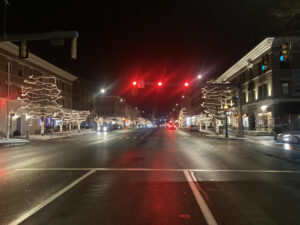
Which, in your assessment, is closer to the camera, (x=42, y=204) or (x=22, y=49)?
(x=42, y=204)

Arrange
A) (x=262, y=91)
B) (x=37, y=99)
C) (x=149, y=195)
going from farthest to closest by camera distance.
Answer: (x=262, y=91)
(x=37, y=99)
(x=149, y=195)

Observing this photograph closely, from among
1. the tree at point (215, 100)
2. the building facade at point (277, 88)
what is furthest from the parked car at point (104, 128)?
the building facade at point (277, 88)

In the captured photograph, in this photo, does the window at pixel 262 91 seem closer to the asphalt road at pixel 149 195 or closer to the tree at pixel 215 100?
the tree at pixel 215 100

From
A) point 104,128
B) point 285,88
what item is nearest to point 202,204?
point 285,88

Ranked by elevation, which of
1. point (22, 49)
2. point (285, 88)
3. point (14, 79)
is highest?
point (14, 79)

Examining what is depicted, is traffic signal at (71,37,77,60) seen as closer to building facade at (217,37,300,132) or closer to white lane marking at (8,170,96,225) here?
white lane marking at (8,170,96,225)

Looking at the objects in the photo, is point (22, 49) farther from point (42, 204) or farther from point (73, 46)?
point (42, 204)

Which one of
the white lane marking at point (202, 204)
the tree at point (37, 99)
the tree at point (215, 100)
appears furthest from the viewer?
the tree at point (215, 100)

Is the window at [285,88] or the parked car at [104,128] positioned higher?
the window at [285,88]

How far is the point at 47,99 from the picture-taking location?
3731 cm

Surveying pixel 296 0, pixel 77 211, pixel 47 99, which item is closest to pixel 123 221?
pixel 77 211

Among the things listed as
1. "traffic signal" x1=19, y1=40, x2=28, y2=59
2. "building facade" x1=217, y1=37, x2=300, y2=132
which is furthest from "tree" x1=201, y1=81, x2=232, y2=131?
"traffic signal" x1=19, y1=40, x2=28, y2=59

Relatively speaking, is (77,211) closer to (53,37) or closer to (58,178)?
(58,178)

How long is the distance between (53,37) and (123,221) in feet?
26.1
